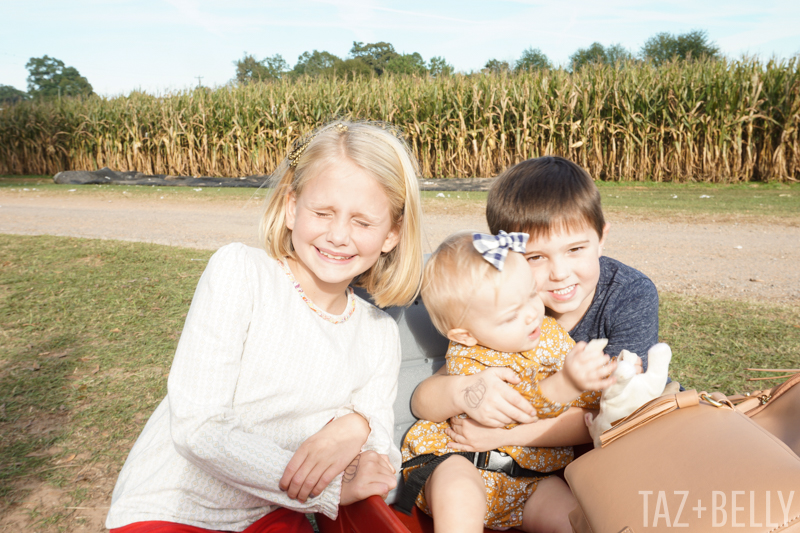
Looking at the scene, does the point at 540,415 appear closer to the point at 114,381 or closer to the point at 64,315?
the point at 114,381

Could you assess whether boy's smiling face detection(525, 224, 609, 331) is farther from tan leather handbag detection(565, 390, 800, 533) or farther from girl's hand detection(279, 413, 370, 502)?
girl's hand detection(279, 413, 370, 502)

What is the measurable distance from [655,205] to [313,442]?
8.54m

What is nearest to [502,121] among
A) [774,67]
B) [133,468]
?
[774,67]

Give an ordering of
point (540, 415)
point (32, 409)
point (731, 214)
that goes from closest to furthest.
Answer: point (540, 415), point (32, 409), point (731, 214)

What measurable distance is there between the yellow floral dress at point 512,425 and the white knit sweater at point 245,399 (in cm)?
16

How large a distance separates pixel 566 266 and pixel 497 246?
283mm

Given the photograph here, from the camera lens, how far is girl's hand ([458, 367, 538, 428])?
1.62 m

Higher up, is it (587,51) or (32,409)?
(587,51)

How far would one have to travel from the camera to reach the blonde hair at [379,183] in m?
1.71

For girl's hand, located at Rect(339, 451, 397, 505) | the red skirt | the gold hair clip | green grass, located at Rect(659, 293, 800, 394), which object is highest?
the gold hair clip

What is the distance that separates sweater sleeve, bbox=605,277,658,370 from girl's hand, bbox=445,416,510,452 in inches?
18.1

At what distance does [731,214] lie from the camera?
787 centimetres

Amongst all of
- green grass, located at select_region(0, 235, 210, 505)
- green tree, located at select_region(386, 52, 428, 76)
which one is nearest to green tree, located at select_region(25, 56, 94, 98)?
green tree, located at select_region(386, 52, 428, 76)

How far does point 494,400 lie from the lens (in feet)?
5.34
